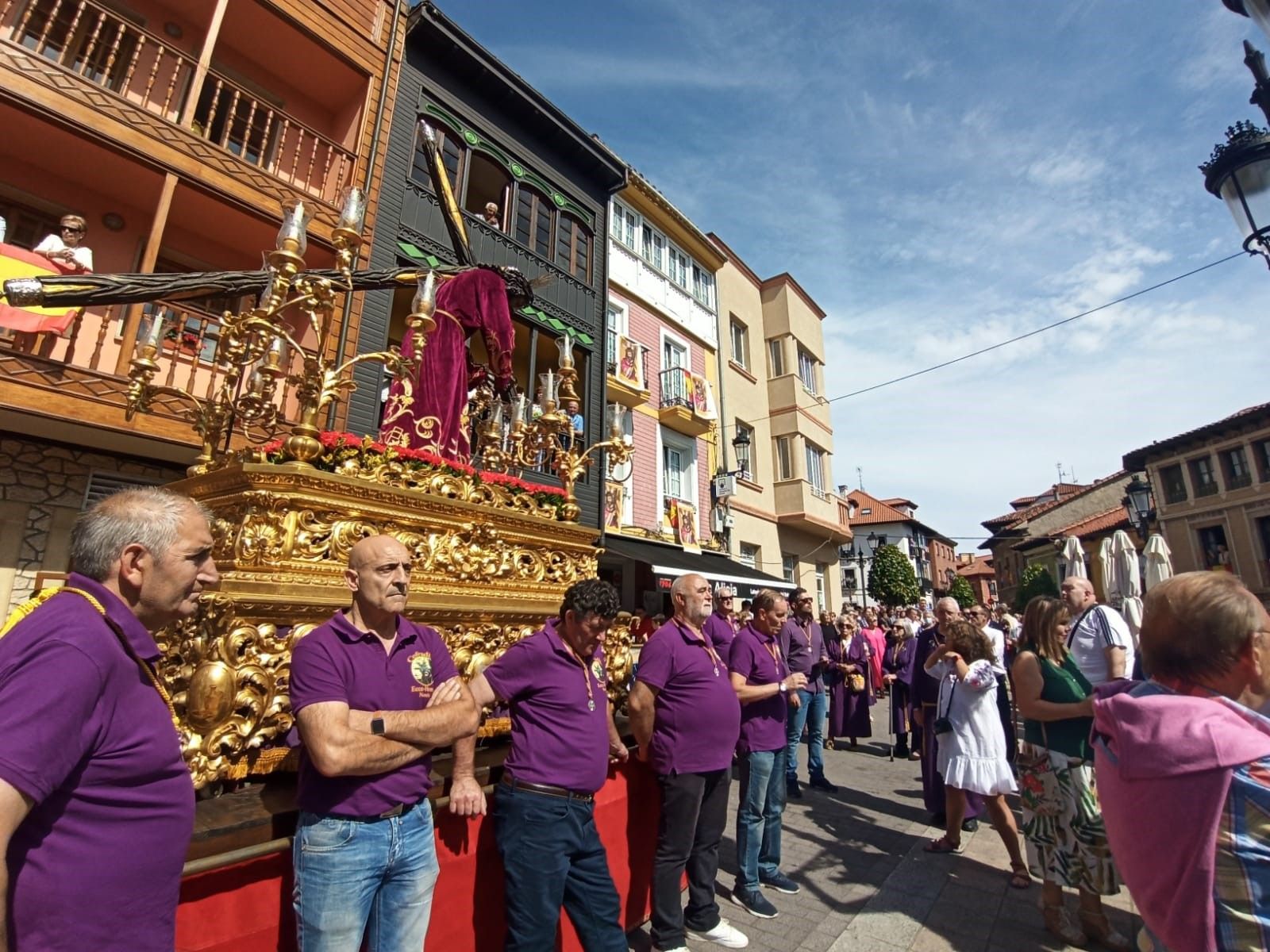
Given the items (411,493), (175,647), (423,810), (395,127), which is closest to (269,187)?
(395,127)

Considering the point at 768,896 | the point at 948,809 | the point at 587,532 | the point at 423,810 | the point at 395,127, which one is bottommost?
the point at 768,896

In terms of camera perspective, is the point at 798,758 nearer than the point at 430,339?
No

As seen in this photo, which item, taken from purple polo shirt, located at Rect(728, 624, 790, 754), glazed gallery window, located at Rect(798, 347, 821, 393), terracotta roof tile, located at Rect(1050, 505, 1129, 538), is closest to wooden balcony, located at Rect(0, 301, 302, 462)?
purple polo shirt, located at Rect(728, 624, 790, 754)

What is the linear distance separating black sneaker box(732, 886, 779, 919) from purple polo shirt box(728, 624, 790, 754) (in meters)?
0.82

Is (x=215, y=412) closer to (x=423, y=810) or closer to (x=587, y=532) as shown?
(x=587, y=532)

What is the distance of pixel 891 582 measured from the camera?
1112 inches

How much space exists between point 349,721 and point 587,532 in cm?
262

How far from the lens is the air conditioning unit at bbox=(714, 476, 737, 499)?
1541 cm

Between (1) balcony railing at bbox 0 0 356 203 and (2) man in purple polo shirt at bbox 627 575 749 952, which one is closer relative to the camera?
(2) man in purple polo shirt at bbox 627 575 749 952

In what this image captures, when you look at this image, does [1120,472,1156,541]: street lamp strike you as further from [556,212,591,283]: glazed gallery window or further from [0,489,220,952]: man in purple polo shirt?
[0,489,220,952]: man in purple polo shirt

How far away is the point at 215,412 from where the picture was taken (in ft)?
12.0

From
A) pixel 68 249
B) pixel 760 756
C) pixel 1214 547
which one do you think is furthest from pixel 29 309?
pixel 1214 547

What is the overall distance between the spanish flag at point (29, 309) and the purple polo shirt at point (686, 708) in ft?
19.9

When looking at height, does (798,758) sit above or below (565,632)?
below
